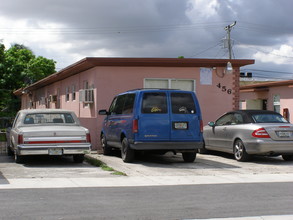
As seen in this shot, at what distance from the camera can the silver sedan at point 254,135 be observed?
13.2m

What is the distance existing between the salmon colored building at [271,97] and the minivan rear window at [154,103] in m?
14.9

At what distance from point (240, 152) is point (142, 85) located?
5972 mm

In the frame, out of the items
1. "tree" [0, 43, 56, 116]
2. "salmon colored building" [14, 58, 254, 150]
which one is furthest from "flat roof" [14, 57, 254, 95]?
"tree" [0, 43, 56, 116]

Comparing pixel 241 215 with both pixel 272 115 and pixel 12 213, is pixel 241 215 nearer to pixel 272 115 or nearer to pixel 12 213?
pixel 12 213

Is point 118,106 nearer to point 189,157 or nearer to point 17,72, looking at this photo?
point 189,157

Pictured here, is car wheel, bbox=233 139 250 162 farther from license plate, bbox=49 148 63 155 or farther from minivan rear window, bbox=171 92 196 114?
license plate, bbox=49 148 63 155

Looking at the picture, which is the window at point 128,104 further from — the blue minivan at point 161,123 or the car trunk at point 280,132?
the car trunk at point 280,132

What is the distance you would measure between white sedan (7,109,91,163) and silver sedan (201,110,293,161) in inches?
176

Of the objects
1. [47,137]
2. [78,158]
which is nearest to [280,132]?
[78,158]

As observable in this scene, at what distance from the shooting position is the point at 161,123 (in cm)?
1253

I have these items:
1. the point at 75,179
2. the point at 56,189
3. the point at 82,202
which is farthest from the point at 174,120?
the point at 82,202

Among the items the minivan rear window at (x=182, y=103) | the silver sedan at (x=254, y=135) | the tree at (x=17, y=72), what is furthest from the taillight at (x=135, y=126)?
the tree at (x=17, y=72)

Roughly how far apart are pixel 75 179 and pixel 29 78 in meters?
34.9

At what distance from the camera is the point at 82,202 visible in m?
7.56
